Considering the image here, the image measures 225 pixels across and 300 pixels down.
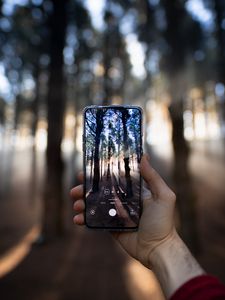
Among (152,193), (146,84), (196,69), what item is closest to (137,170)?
(152,193)

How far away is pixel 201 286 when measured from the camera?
1480mm

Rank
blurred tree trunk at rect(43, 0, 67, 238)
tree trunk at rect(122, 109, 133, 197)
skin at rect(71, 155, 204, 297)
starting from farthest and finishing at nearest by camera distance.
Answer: blurred tree trunk at rect(43, 0, 67, 238), tree trunk at rect(122, 109, 133, 197), skin at rect(71, 155, 204, 297)

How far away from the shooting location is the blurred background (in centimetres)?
785

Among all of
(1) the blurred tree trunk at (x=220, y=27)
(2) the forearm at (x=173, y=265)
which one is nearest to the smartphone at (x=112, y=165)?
(2) the forearm at (x=173, y=265)

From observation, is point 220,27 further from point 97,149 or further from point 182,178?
point 97,149

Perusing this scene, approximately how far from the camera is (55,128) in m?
11.4

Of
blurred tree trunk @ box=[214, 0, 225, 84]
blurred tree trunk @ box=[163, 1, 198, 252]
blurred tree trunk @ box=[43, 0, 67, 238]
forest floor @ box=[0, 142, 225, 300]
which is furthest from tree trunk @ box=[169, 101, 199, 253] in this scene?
blurred tree trunk @ box=[214, 0, 225, 84]

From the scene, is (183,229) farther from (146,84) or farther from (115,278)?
(146,84)

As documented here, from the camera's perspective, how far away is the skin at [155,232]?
1.87 meters

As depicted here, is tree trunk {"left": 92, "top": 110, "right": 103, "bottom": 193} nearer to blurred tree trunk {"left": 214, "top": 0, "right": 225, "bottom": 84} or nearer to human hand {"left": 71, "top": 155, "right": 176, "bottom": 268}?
human hand {"left": 71, "top": 155, "right": 176, "bottom": 268}

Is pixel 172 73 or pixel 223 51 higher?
pixel 223 51

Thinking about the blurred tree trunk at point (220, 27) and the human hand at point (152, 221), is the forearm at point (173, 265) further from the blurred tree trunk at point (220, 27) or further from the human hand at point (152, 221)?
the blurred tree trunk at point (220, 27)

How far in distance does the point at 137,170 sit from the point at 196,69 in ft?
80.7

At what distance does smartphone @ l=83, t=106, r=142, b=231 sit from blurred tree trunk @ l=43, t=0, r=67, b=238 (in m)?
9.42
